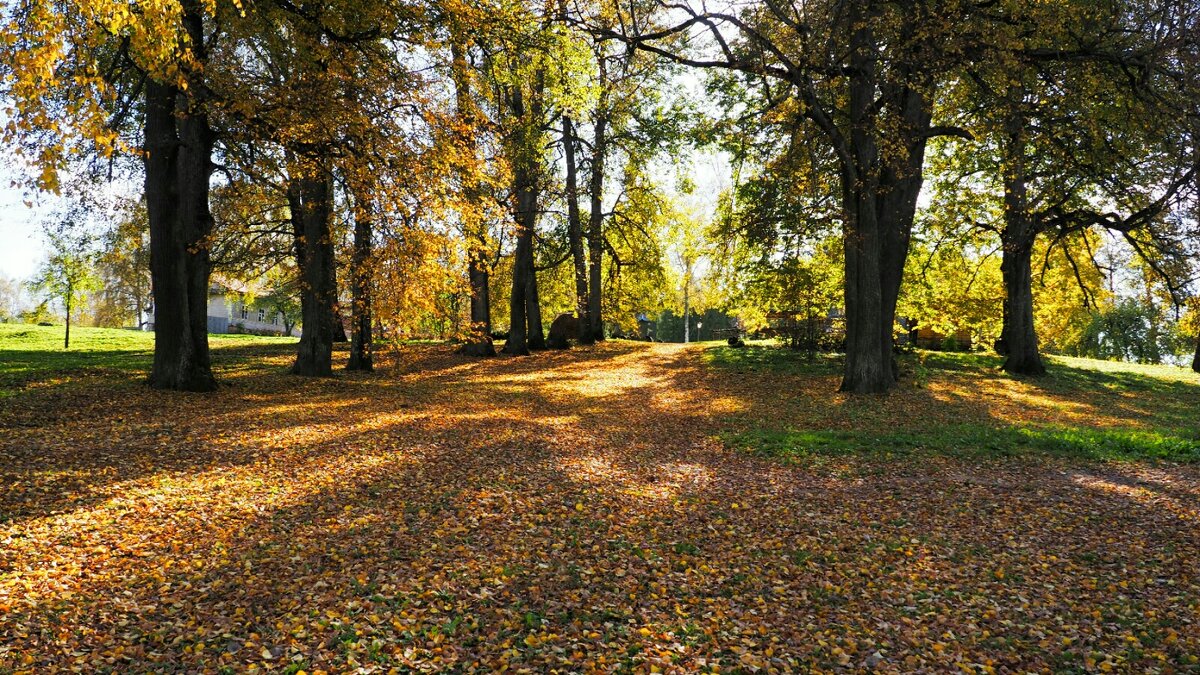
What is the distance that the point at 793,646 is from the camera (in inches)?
184

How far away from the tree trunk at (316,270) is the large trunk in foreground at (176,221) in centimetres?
186

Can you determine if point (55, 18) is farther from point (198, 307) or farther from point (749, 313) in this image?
point (749, 313)

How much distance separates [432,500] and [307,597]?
7.86 feet

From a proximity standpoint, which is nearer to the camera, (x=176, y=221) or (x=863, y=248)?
(x=176, y=221)

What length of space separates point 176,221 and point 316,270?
3.70m

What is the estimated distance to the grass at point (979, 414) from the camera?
35.0ft

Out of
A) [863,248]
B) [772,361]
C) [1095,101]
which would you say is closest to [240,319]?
[772,361]

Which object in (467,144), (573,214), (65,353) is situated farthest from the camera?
(573,214)

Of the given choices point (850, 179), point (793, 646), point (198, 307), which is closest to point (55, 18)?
point (793, 646)

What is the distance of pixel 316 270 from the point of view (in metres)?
15.6

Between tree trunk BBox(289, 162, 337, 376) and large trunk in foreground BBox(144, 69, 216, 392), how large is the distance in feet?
6.09

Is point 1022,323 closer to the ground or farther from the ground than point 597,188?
closer to the ground

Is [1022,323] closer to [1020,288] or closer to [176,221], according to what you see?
[1020,288]

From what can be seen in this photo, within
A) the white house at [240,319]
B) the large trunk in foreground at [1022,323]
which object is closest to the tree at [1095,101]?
the large trunk in foreground at [1022,323]
